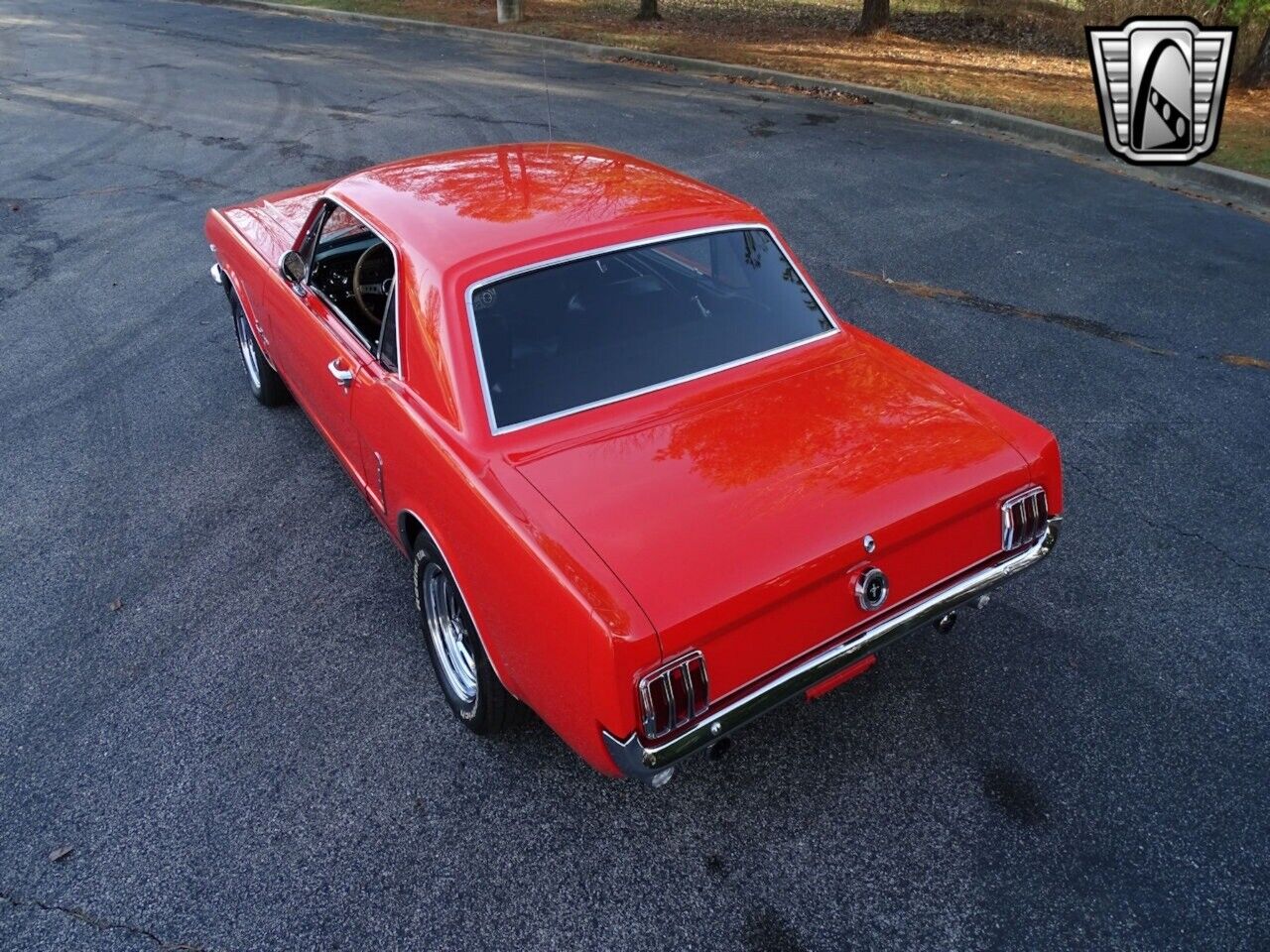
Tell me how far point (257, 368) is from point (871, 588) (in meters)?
3.93

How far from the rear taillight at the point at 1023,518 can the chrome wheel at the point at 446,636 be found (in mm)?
1812

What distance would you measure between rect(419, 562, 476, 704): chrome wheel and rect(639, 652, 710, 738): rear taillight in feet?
3.46

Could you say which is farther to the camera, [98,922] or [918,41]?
[918,41]

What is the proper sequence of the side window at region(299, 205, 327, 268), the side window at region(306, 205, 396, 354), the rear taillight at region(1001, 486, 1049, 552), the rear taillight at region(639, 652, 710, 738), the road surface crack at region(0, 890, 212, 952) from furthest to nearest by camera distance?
the side window at region(299, 205, 327, 268) → the side window at region(306, 205, 396, 354) → the rear taillight at region(1001, 486, 1049, 552) → the road surface crack at region(0, 890, 212, 952) → the rear taillight at region(639, 652, 710, 738)

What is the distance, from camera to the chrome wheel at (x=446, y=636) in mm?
3162

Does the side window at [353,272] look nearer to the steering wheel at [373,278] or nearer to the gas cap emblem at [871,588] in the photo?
the steering wheel at [373,278]

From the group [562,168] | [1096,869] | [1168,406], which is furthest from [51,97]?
[1096,869]

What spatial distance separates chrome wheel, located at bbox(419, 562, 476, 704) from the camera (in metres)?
3.16

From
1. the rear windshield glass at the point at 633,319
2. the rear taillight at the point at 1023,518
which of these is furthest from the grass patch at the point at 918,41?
the rear taillight at the point at 1023,518

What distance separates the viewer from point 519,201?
11.1ft

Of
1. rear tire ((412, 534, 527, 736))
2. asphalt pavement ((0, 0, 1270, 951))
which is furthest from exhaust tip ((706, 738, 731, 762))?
rear tire ((412, 534, 527, 736))

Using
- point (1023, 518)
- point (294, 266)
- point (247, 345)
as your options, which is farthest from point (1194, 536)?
point (247, 345)

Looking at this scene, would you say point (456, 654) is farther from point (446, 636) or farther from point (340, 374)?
point (340, 374)

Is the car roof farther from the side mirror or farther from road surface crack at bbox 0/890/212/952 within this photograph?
road surface crack at bbox 0/890/212/952
